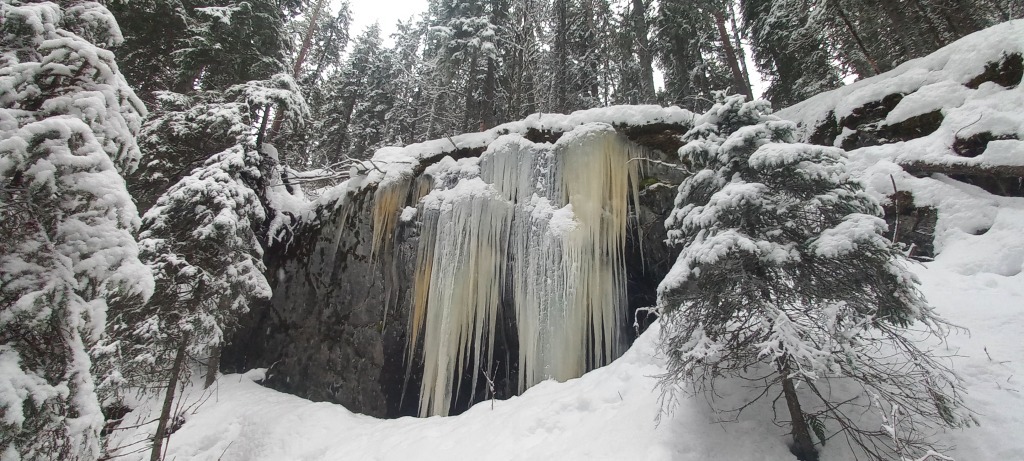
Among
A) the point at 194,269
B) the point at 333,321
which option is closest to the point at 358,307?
the point at 333,321

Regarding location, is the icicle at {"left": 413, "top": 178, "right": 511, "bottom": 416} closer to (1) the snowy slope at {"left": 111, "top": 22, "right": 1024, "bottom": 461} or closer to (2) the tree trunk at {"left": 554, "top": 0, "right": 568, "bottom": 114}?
→ (1) the snowy slope at {"left": 111, "top": 22, "right": 1024, "bottom": 461}

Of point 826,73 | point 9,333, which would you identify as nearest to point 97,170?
point 9,333

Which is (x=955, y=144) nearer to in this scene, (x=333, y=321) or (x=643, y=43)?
(x=643, y=43)

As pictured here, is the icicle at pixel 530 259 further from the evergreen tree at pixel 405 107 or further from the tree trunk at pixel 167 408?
the evergreen tree at pixel 405 107

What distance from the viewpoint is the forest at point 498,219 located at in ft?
8.96

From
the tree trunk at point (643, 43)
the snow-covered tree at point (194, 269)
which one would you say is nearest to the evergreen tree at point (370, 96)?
the tree trunk at point (643, 43)

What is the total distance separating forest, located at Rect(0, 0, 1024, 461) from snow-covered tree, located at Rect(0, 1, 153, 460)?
2cm

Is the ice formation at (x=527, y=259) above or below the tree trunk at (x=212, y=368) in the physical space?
above

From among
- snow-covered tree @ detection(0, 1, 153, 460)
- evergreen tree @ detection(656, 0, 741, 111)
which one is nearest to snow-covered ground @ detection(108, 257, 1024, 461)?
snow-covered tree @ detection(0, 1, 153, 460)

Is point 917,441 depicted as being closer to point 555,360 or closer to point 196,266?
point 555,360

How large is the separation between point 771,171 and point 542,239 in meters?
3.75

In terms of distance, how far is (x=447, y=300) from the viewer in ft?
21.4

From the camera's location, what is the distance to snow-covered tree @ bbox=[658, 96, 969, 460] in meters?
2.44

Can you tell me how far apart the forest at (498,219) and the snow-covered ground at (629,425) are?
0.20m
